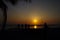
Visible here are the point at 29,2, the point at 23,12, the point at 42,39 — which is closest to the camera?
the point at 42,39

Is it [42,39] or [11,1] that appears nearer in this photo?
[42,39]

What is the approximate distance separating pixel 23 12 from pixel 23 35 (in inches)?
218

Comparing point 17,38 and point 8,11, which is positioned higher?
point 8,11

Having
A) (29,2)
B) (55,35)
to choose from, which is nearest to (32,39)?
(55,35)

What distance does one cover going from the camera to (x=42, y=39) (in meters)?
5.20

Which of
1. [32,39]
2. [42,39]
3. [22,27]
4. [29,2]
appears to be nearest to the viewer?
[42,39]

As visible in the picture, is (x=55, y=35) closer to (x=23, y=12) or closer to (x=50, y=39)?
(x=50, y=39)

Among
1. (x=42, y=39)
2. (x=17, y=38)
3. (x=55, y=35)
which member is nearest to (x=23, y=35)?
(x=17, y=38)

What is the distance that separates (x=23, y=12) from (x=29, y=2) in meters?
1.20

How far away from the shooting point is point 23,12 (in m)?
11.3

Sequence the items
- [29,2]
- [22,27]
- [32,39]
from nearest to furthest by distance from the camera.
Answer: [32,39], [22,27], [29,2]

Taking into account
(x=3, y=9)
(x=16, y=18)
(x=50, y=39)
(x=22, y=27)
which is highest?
(x=3, y=9)

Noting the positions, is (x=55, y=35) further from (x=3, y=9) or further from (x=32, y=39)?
(x=3, y=9)

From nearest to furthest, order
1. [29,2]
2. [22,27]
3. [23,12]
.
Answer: [22,27], [29,2], [23,12]
